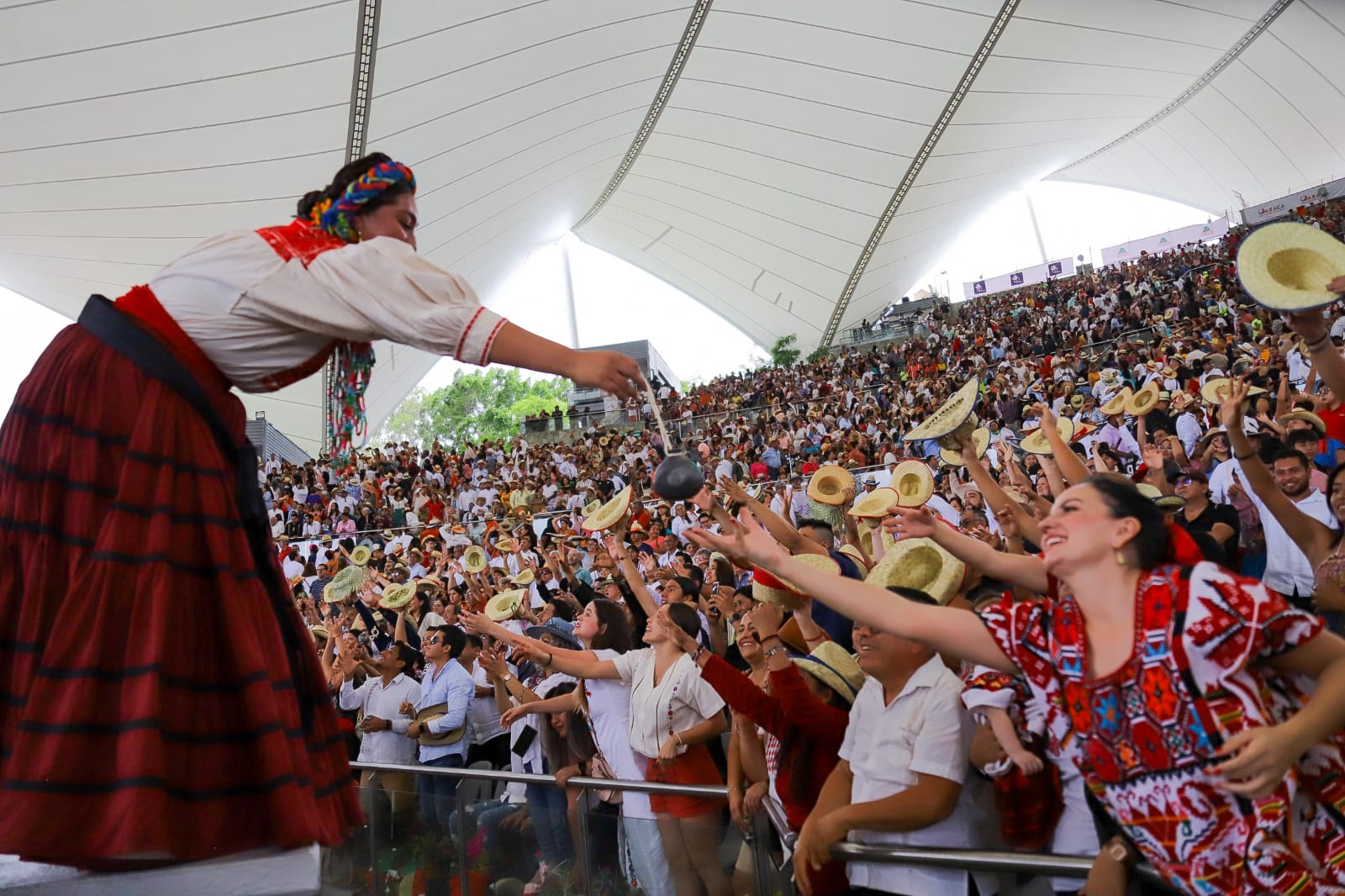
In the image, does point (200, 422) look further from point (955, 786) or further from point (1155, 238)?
point (1155, 238)

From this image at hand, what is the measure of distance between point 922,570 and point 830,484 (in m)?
3.43

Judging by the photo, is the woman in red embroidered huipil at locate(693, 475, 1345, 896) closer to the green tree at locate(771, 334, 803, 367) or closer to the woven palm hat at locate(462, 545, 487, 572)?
the woven palm hat at locate(462, 545, 487, 572)

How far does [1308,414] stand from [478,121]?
18.1m

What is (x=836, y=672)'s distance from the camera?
11.0 feet

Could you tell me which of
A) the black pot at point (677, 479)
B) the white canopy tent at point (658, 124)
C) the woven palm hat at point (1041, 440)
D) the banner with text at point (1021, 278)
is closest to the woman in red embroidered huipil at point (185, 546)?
the black pot at point (677, 479)

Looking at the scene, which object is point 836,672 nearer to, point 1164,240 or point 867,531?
point 867,531

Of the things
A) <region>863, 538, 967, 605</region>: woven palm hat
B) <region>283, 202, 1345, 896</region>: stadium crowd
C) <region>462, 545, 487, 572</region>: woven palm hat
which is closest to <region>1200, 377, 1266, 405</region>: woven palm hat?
<region>283, 202, 1345, 896</region>: stadium crowd

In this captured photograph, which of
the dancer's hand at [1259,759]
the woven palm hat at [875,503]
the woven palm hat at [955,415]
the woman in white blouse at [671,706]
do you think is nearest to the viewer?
the dancer's hand at [1259,759]

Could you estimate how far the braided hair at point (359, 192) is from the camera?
6.23 ft

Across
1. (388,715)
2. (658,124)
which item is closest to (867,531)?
(388,715)

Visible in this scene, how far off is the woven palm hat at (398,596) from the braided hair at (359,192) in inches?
243

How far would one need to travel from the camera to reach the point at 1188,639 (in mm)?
1708

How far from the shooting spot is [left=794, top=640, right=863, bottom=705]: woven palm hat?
332 centimetres

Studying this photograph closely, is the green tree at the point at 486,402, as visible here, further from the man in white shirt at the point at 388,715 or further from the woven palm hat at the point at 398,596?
the man in white shirt at the point at 388,715
